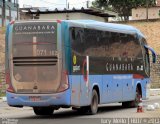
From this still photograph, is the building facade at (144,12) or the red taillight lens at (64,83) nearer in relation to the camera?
the red taillight lens at (64,83)

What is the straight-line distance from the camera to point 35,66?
64.8 ft

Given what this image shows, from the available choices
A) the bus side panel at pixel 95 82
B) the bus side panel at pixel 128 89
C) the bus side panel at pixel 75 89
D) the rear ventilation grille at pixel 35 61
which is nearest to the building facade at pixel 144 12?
the bus side panel at pixel 128 89

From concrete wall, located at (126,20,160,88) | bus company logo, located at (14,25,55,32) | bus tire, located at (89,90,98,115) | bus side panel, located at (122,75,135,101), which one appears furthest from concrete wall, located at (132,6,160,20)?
bus company logo, located at (14,25,55,32)

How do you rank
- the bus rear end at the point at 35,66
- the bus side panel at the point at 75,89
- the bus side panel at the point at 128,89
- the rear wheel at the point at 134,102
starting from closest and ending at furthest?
the bus rear end at the point at 35,66 < the bus side panel at the point at 75,89 < the bus side panel at the point at 128,89 < the rear wheel at the point at 134,102

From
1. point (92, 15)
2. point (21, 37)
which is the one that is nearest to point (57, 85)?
point (21, 37)

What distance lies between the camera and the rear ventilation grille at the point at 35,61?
64.4 feet

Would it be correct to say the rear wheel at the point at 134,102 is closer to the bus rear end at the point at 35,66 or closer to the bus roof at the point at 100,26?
the bus roof at the point at 100,26

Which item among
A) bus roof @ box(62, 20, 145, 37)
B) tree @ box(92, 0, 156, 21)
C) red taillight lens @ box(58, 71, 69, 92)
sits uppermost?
bus roof @ box(62, 20, 145, 37)

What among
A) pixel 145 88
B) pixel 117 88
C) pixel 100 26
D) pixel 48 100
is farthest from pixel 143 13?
pixel 48 100

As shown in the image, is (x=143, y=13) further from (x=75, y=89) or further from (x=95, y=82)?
(x=75, y=89)

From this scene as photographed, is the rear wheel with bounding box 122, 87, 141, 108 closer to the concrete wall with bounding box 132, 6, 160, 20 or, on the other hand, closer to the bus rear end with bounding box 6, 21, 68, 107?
the bus rear end with bounding box 6, 21, 68, 107

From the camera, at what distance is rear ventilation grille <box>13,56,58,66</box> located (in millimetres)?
19641

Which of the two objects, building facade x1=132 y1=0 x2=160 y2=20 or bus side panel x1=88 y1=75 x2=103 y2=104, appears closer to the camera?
bus side panel x1=88 y1=75 x2=103 y2=104

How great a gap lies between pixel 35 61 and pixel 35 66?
174 mm
